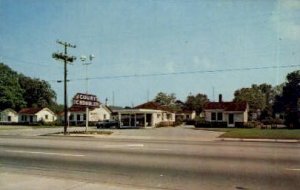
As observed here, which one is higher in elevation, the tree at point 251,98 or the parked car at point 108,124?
the tree at point 251,98

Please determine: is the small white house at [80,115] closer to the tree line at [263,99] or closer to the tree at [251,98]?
the tree line at [263,99]

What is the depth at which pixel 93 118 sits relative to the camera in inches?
3029

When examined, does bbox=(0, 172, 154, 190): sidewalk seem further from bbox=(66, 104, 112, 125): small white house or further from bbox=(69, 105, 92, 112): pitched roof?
bbox=(69, 105, 92, 112): pitched roof

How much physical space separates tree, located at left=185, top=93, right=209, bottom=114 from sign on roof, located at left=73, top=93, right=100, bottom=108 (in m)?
69.7

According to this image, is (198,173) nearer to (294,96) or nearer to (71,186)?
(71,186)

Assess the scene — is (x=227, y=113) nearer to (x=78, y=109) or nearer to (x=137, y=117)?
(x=137, y=117)

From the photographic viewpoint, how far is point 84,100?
43312 mm

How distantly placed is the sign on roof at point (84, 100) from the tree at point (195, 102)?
69.7 metres

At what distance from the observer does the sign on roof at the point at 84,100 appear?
42.4 meters

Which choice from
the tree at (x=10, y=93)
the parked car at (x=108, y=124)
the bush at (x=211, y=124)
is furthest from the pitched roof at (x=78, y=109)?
the tree at (x=10, y=93)

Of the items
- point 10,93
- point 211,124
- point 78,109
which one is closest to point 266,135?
point 211,124

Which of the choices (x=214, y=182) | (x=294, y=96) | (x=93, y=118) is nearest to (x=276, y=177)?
(x=214, y=182)

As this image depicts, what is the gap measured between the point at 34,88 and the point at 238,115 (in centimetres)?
7264

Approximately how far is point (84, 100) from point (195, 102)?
73732mm
